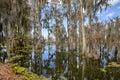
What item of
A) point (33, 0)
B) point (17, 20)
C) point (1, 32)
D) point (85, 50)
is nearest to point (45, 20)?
point (33, 0)

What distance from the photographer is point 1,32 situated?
49.0 ft

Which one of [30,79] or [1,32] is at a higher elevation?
[1,32]

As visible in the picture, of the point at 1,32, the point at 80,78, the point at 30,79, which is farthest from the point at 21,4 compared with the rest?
the point at 30,79

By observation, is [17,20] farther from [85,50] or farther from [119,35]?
[119,35]

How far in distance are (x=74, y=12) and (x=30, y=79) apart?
35.7 m

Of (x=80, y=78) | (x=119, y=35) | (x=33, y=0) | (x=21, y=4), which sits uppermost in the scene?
(x=33, y=0)

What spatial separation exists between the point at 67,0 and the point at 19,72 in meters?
31.5

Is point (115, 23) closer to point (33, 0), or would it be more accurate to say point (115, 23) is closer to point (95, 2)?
point (95, 2)

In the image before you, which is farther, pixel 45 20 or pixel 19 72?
pixel 45 20

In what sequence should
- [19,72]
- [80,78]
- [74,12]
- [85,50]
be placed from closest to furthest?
1. [19,72]
2. [80,78]
3. [85,50]
4. [74,12]

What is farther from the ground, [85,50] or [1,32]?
[1,32]

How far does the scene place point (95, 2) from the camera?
104 feet

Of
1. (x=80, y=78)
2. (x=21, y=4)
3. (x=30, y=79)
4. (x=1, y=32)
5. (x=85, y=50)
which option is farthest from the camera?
(x=85, y=50)

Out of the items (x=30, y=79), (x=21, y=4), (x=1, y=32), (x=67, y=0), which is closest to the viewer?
(x=30, y=79)
